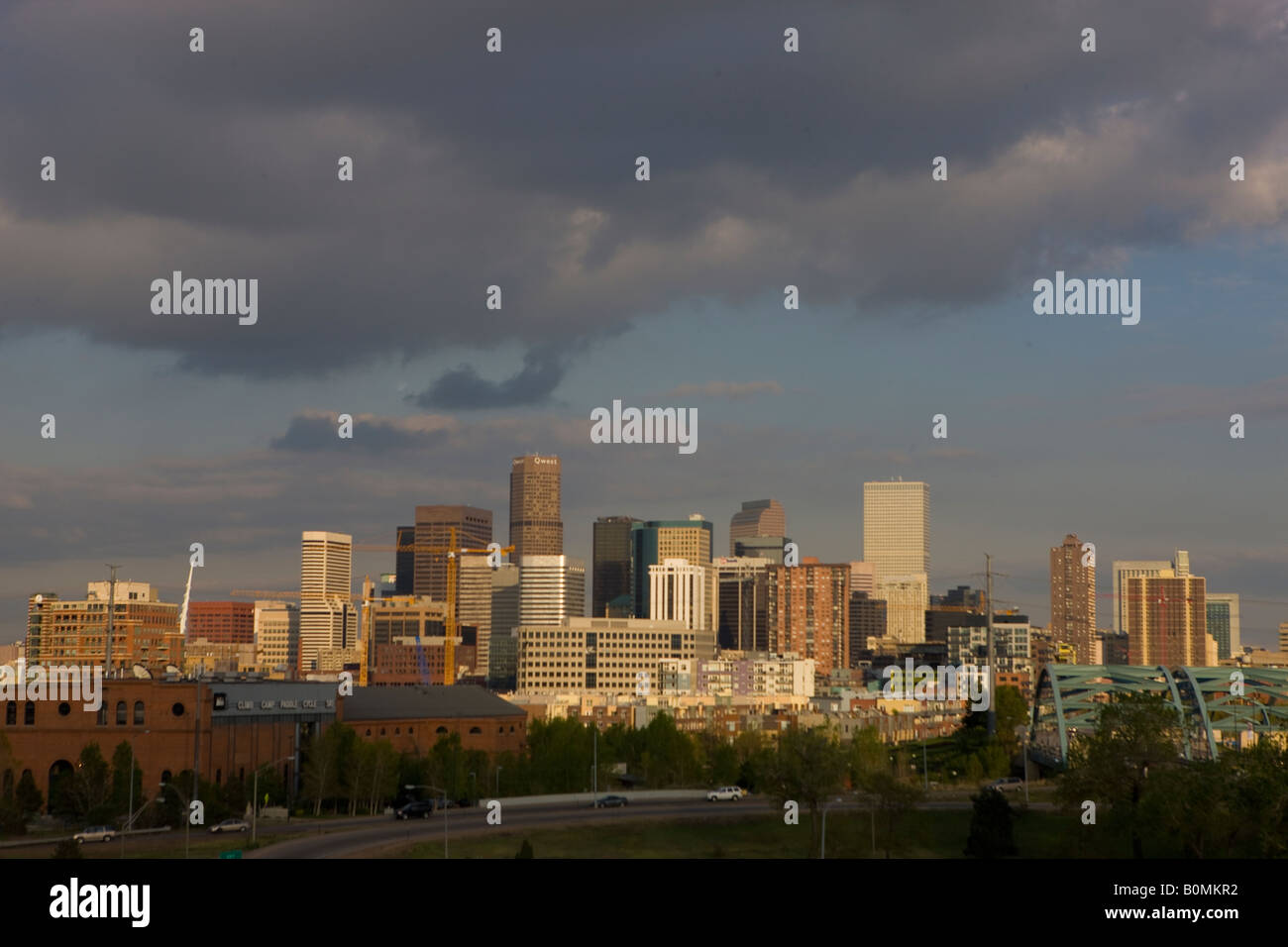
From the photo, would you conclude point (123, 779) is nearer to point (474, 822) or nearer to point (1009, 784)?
point (474, 822)

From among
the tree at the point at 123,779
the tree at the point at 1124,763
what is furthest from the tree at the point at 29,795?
the tree at the point at 1124,763

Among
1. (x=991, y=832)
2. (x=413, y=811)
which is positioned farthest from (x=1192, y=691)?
(x=413, y=811)

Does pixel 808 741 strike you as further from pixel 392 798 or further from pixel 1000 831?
pixel 392 798

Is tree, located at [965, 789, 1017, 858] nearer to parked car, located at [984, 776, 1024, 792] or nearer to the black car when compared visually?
parked car, located at [984, 776, 1024, 792]

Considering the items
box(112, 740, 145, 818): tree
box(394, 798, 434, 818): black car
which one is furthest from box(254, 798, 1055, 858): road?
box(112, 740, 145, 818): tree
